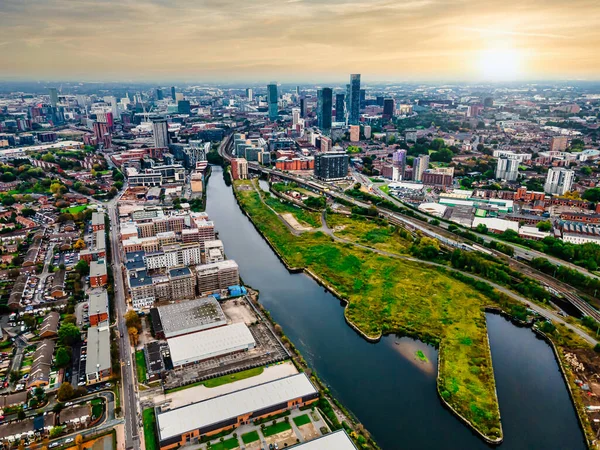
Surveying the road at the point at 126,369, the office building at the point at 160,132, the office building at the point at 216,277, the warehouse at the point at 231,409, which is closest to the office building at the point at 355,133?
the office building at the point at 160,132

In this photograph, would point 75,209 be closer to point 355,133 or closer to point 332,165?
point 332,165

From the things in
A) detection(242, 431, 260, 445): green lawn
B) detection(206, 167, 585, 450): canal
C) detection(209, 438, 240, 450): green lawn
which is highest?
detection(242, 431, 260, 445): green lawn

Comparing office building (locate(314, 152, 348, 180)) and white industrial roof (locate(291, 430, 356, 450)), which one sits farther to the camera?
office building (locate(314, 152, 348, 180))

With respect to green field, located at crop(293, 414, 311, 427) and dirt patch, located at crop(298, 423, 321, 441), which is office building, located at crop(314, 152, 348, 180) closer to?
green field, located at crop(293, 414, 311, 427)

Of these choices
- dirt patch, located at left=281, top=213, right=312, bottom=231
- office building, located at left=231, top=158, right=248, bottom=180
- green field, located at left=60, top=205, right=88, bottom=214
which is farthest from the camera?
office building, located at left=231, top=158, right=248, bottom=180

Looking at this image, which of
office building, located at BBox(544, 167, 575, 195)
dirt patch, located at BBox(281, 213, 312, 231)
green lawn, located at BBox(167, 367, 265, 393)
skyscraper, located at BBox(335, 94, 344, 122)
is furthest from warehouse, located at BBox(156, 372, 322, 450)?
skyscraper, located at BBox(335, 94, 344, 122)

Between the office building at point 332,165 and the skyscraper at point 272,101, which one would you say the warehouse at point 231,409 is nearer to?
the office building at point 332,165

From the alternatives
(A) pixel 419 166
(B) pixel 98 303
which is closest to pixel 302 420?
(B) pixel 98 303

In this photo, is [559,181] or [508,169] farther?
[508,169]
